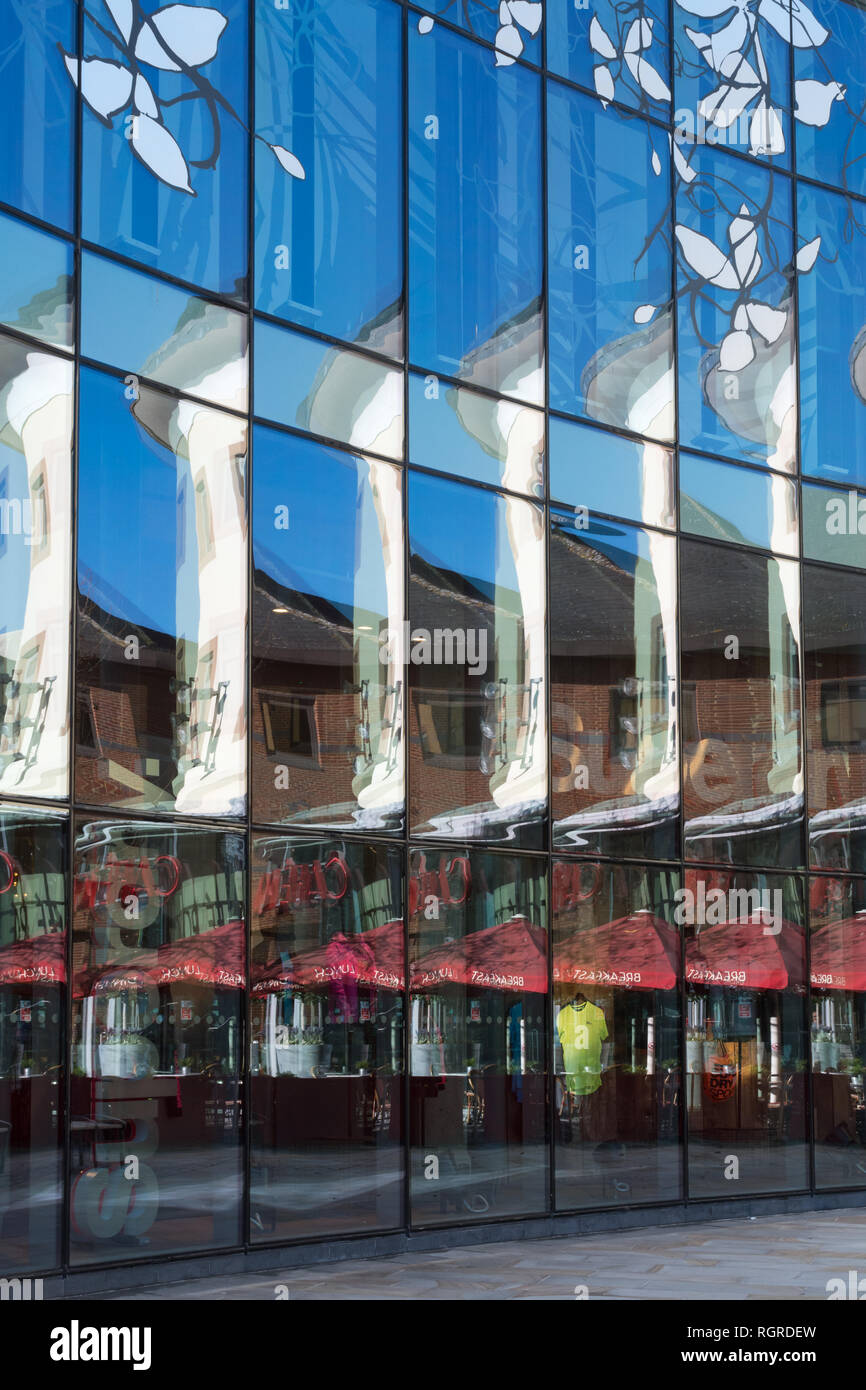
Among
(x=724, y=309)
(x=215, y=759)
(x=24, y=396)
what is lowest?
(x=215, y=759)

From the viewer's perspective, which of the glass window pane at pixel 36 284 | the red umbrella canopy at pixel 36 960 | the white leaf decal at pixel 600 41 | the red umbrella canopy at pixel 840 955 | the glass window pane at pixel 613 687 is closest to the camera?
the red umbrella canopy at pixel 36 960

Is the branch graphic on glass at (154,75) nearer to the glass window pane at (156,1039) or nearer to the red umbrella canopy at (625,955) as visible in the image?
the glass window pane at (156,1039)

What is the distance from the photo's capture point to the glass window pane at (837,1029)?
701 inches

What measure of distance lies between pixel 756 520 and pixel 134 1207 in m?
9.67

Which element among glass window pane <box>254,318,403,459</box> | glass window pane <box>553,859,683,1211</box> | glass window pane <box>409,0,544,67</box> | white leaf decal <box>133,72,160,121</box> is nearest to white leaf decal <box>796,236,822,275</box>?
glass window pane <box>409,0,544,67</box>

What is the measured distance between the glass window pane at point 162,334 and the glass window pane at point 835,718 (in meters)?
7.47

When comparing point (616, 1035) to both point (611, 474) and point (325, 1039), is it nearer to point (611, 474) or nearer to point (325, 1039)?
point (325, 1039)

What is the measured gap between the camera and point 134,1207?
40.0 feet

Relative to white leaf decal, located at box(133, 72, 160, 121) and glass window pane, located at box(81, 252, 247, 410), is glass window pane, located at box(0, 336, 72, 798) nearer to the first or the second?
glass window pane, located at box(81, 252, 247, 410)

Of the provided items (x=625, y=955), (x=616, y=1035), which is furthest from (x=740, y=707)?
(x=616, y=1035)

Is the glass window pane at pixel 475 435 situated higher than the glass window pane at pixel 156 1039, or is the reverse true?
the glass window pane at pixel 475 435

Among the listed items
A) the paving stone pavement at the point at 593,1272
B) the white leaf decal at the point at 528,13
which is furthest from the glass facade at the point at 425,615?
the paving stone pavement at the point at 593,1272
